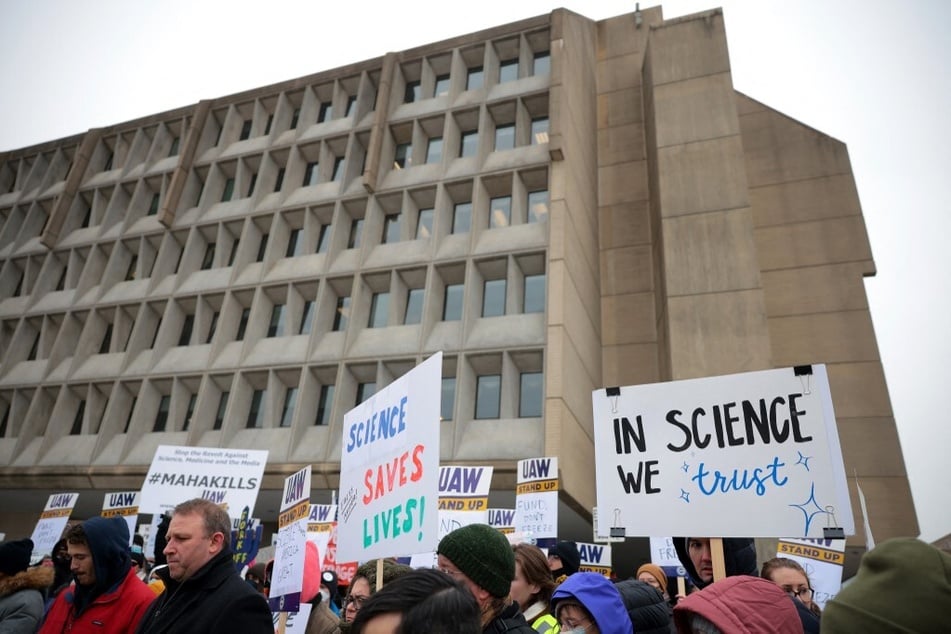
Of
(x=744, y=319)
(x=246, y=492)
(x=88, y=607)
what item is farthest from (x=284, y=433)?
(x=88, y=607)

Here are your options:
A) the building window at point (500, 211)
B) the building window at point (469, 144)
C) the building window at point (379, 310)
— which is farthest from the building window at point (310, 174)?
the building window at point (500, 211)

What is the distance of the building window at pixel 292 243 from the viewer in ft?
78.6

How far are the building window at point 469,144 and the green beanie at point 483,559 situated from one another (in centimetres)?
2120

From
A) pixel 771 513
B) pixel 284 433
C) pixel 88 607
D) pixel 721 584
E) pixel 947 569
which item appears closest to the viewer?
pixel 947 569

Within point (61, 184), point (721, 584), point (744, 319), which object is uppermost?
point (61, 184)

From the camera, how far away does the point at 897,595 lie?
130cm

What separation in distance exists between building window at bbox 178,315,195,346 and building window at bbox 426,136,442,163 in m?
10.9

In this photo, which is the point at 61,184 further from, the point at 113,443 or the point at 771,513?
the point at 771,513

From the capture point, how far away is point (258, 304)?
22.3m

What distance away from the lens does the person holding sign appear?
307 cm

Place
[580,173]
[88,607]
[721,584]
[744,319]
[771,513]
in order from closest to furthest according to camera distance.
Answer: [721,584] < [771,513] < [88,607] < [744,319] < [580,173]

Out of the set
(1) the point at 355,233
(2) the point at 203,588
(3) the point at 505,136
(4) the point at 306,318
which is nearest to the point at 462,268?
(1) the point at 355,233

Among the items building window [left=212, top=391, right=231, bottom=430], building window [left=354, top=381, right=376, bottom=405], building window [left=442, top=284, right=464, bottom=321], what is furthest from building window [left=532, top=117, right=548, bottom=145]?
building window [left=212, top=391, right=231, bottom=430]

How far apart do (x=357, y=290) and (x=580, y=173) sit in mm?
8650
